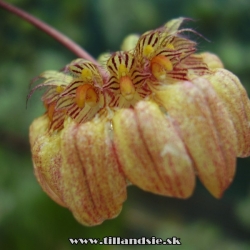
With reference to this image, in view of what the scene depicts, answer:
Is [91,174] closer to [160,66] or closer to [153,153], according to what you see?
[153,153]

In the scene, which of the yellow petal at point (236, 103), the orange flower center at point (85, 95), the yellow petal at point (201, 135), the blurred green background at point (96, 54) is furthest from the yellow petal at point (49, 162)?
the blurred green background at point (96, 54)

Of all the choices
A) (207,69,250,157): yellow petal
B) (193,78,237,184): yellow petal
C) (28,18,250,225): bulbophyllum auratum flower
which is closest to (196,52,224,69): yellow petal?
(28,18,250,225): bulbophyllum auratum flower

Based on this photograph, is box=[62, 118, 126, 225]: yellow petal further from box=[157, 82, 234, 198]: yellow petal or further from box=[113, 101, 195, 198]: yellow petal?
box=[157, 82, 234, 198]: yellow petal

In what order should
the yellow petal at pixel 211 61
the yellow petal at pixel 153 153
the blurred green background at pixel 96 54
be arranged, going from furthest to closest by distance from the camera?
the blurred green background at pixel 96 54
the yellow petal at pixel 211 61
the yellow petal at pixel 153 153

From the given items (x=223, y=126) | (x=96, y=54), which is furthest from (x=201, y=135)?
(x=96, y=54)

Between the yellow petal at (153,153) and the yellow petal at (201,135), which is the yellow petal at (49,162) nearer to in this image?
the yellow petal at (153,153)

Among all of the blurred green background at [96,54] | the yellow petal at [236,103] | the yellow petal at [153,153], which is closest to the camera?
the yellow petal at [153,153]

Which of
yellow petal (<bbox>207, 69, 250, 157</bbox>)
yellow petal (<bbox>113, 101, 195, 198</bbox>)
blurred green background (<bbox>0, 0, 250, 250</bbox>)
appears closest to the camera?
yellow petal (<bbox>113, 101, 195, 198</bbox>)
